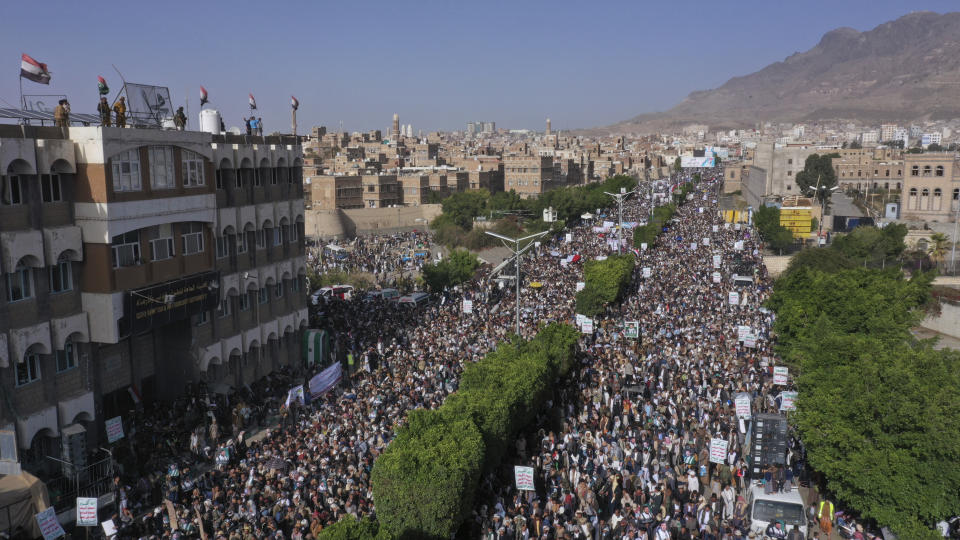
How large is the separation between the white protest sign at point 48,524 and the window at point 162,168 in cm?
1027

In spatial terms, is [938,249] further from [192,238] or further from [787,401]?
[192,238]

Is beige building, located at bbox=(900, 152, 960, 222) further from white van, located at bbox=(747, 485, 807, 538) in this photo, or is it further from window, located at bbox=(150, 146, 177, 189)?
window, located at bbox=(150, 146, 177, 189)

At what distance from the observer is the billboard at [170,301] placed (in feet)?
73.7

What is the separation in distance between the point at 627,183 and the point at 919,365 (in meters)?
109

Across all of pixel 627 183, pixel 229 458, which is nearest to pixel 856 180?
pixel 627 183

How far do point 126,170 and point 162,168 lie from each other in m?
1.83

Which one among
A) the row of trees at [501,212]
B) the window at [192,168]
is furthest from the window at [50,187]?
the row of trees at [501,212]

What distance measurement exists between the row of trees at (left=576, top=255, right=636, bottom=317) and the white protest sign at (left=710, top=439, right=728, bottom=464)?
699 inches

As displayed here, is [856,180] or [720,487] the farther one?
[856,180]

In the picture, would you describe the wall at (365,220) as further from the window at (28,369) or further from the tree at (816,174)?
the window at (28,369)

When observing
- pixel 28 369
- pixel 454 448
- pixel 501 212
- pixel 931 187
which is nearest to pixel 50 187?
pixel 28 369

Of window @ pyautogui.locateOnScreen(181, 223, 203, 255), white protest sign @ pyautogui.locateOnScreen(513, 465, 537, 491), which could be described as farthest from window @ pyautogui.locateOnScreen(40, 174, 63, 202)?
white protest sign @ pyautogui.locateOnScreen(513, 465, 537, 491)

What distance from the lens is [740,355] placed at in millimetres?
30391

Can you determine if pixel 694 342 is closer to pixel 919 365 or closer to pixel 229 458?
pixel 919 365
